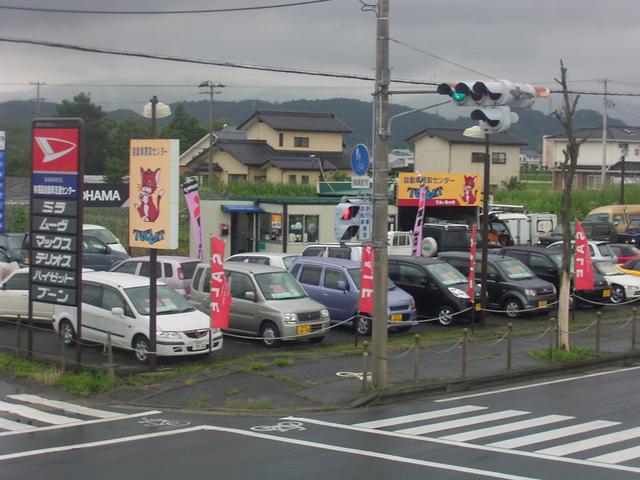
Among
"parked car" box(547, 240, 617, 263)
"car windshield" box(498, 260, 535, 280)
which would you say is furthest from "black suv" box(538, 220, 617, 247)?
"car windshield" box(498, 260, 535, 280)

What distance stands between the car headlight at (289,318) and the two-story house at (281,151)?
128ft

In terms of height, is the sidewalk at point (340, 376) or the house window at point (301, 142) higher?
the house window at point (301, 142)

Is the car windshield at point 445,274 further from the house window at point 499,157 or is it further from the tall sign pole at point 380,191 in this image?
the house window at point 499,157

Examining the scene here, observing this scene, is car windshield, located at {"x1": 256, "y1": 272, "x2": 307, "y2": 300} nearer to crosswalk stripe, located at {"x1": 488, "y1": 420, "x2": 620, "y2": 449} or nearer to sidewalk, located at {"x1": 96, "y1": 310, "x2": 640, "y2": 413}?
sidewalk, located at {"x1": 96, "y1": 310, "x2": 640, "y2": 413}

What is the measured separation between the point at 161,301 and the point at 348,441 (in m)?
7.39

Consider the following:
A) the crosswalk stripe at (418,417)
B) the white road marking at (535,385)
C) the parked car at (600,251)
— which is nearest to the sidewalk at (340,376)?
the white road marking at (535,385)

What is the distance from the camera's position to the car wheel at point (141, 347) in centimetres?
1719

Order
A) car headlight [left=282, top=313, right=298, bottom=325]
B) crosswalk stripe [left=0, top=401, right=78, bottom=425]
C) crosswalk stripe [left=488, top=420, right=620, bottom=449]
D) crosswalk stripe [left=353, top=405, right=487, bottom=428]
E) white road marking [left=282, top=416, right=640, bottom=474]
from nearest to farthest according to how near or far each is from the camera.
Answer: white road marking [left=282, top=416, right=640, bottom=474]
crosswalk stripe [left=488, top=420, right=620, bottom=449]
crosswalk stripe [left=353, top=405, right=487, bottom=428]
crosswalk stripe [left=0, top=401, right=78, bottom=425]
car headlight [left=282, top=313, right=298, bottom=325]

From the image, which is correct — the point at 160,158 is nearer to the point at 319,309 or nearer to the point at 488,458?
the point at 319,309

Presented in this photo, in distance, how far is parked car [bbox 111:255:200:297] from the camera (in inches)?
911

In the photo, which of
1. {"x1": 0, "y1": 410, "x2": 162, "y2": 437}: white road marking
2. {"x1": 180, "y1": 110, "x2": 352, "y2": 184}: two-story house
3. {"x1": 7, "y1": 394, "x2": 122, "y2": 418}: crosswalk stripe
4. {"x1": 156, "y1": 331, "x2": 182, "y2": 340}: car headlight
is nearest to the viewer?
{"x1": 0, "y1": 410, "x2": 162, "y2": 437}: white road marking

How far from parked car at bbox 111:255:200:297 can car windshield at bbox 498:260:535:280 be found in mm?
8989

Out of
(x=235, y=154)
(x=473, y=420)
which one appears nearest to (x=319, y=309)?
→ (x=473, y=420)

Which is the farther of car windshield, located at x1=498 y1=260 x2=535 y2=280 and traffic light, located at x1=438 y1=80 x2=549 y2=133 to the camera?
car windshield, located at x1=498 y1=260 x2=535 y2=280
